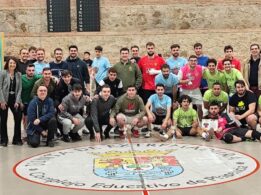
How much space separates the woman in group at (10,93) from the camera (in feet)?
26.7

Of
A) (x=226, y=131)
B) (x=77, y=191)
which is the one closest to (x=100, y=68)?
(x=226, y=131)

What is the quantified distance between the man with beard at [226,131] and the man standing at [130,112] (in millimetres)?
1196

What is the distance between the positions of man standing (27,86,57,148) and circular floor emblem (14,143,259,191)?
0.56m

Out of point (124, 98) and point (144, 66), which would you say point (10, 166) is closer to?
point (124, 98)

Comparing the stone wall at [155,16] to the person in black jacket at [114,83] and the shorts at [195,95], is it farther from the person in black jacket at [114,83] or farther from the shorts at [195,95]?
the person in black jacket at [114,83]

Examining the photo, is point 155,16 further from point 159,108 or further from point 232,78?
point 159,108

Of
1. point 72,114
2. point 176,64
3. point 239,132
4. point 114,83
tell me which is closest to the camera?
point 239,132

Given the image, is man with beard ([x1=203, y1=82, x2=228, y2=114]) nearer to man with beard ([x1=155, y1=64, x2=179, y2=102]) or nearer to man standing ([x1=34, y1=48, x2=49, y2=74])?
man with beard ([x1=155, y1=64, x2=179, y2=102])

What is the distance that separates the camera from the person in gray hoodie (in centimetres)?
859

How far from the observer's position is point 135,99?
9047 millimetres

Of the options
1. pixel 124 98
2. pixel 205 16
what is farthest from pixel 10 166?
pixel 205 16

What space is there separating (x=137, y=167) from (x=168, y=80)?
3453mm

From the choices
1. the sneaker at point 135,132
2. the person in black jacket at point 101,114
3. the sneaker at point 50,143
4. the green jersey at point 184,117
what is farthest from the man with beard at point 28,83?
the green jersey at point 184,117

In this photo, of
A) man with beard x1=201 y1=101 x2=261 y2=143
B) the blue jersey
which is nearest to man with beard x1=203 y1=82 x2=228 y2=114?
man with beard x1=201 y1=101 x2=261 y2=143
